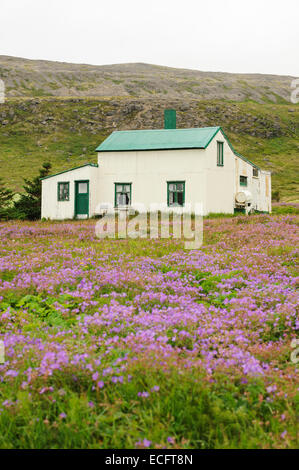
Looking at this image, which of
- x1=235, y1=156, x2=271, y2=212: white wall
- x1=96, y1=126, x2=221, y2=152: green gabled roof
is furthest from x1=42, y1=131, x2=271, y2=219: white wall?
x1=235, y1=156, x2=271, y2=212: white wall

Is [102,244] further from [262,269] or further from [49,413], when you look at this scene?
[49,413]

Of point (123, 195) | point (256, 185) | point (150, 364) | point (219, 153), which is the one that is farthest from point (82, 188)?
point (150, 364)

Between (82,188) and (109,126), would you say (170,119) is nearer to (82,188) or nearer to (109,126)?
(82,188)

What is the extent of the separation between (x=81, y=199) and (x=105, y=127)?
267 ft

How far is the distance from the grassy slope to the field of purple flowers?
75006 millimetres

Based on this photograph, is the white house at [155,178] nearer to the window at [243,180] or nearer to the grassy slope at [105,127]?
the window at [243,180]

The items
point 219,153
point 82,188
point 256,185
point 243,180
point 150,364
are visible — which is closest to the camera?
point 150,364

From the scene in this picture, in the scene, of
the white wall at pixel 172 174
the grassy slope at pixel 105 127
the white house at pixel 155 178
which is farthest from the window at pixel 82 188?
the grassy slope at pixel 105 127

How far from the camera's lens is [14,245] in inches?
649

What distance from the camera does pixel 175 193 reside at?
34.4m

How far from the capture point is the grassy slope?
90812mm
